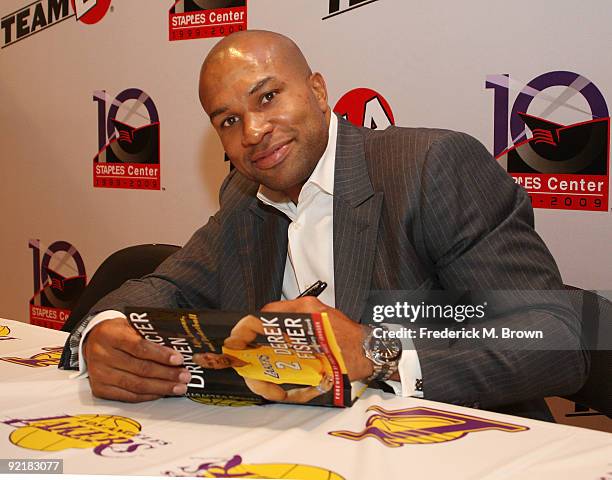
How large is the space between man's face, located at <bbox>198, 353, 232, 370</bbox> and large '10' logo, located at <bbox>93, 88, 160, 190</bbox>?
6.98 ft

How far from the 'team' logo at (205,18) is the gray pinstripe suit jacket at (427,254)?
135 cm

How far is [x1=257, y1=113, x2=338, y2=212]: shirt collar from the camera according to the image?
5.11 feet

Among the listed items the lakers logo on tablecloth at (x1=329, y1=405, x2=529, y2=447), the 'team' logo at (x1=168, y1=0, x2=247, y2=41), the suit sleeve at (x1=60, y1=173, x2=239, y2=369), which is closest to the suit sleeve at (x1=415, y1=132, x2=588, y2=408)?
the lakers logo on tablecloth at (x1=329, y1=405, x2=529, y2=447)

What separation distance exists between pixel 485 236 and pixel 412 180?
0.18 metres

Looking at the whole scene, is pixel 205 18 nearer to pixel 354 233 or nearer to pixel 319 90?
pixel 319 90

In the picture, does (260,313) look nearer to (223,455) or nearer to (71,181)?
(223,455)

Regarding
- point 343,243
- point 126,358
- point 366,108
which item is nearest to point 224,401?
point 126,358

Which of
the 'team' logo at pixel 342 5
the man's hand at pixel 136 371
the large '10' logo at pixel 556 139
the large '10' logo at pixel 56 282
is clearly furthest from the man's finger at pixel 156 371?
the large '10' logo at pixel 56 282

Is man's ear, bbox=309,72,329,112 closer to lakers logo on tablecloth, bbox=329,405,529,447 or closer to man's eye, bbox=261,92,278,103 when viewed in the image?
man's eye, bbox=261,92,278,103

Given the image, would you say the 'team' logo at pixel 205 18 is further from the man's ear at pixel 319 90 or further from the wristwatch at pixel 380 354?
the wristwatch at pixel 380 354

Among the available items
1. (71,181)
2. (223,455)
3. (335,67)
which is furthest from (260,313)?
(71,181)

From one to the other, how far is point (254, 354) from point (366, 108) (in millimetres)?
1608

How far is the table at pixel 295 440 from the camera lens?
84cm

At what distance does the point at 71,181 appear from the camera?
3.45 m
